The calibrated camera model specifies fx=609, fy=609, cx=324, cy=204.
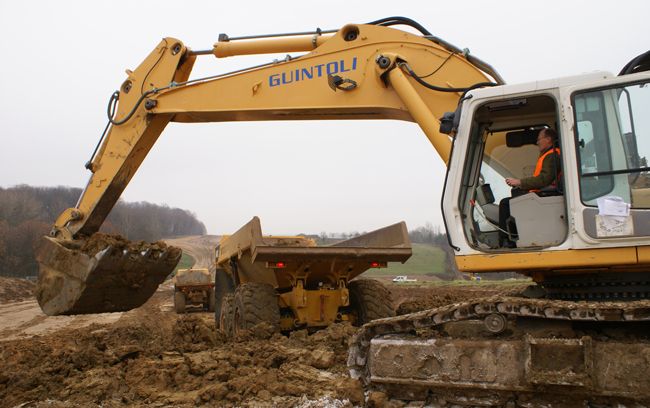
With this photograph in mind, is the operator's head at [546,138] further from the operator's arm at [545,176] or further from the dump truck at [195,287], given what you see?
the dump truck at [195,287]

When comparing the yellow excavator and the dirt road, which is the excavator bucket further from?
the dirt road

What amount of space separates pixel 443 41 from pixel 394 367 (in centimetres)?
371

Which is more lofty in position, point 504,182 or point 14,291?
point 504,182

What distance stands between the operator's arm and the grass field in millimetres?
48227

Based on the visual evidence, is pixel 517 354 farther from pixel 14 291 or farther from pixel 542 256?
pixel 14 291

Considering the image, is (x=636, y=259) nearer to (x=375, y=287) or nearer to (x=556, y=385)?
(x=556, y=385)

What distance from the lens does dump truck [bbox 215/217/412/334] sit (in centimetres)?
796

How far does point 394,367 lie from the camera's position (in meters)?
3.90

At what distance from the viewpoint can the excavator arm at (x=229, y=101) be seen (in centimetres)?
615

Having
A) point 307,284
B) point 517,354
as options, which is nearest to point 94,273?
point 307,284

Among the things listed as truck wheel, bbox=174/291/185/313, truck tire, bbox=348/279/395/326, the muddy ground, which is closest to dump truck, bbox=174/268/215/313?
truck wheel, bbox=174/291/185/313

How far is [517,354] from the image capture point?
3586 millimetres

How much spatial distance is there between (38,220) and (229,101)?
67.9 metres

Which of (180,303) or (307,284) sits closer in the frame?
(307,284)
